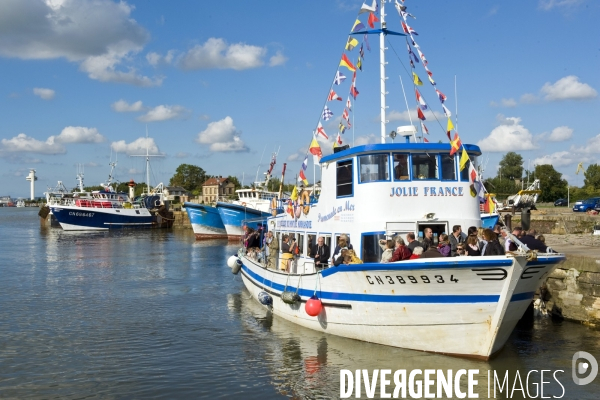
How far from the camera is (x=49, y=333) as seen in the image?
16.5m

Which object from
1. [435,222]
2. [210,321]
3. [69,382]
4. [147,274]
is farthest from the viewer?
[147,274]

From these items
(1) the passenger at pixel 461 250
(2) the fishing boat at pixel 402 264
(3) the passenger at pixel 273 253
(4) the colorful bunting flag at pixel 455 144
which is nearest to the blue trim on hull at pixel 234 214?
(3) the passenger at pixel 273 253

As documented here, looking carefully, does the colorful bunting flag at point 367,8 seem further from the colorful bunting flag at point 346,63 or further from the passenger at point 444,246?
the passenger at point 444,246

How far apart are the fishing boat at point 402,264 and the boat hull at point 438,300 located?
0.07ft

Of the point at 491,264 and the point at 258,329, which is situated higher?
the point at 491,264

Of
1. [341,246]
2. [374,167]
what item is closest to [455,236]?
[374,167]

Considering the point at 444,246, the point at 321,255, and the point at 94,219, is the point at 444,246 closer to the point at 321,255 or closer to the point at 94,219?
the point at 321,255

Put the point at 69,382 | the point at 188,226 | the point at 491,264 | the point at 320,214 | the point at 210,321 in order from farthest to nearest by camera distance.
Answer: the point at 188,226, the point at 210,321, the point at 320,214, the point at 69,382, the point at 491,264

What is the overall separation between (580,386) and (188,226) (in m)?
72.8

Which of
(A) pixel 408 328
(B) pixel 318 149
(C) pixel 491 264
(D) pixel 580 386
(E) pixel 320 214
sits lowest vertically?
(D) pixel 580 386

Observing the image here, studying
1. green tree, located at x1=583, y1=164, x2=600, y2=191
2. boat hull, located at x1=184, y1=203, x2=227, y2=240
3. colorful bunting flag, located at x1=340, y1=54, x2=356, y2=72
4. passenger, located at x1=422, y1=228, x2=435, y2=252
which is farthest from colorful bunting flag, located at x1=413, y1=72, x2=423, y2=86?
green tree, located at x1=583, y1=164, x2=600, y2=191

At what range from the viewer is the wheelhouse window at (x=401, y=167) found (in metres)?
14.3

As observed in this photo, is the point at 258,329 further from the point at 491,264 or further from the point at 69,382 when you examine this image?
the point at 491,264

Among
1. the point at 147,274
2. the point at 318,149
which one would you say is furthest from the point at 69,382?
the point at 147,274
